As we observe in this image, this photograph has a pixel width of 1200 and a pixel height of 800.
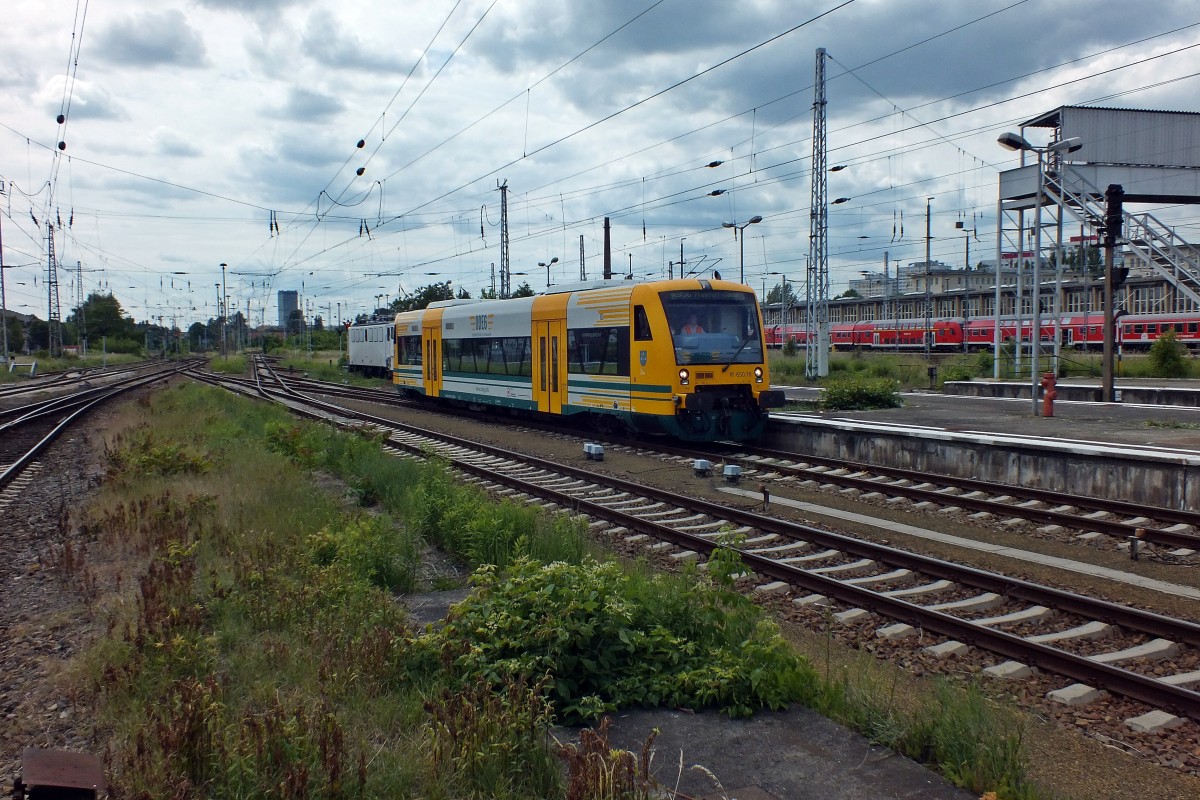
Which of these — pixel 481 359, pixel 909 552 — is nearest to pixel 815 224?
pixel 481 359

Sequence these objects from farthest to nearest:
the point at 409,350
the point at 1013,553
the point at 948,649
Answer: the point at 409,350 → the point at 1013,553 → the point at 948,649

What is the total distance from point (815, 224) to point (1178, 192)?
1208 cm

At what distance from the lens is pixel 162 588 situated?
22.0 ft

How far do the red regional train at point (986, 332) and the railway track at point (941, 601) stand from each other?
32.3 m

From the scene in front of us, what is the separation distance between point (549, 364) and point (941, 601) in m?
13.1

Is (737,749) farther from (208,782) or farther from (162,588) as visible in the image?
(162,588)

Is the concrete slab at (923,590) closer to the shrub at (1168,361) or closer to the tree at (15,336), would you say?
the shrub at (1168,361)

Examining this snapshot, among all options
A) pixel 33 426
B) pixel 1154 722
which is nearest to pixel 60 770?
pixel 1154 722

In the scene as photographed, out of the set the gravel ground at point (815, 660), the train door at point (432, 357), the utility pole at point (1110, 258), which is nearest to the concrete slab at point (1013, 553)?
the gravel ground at point (815, 660)

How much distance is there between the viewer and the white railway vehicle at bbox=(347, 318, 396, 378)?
46.2 meters

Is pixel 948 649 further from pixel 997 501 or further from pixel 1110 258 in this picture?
pixel 1110 258

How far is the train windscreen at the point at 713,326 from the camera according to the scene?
52.2 feet

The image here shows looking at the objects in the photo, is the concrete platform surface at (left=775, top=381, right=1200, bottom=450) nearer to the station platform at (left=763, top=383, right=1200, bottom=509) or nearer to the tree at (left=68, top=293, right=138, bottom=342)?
the station platform at (left=763, top=383, right=1200, bottom=509)

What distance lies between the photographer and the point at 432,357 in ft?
88.1
